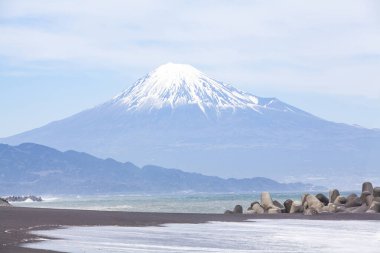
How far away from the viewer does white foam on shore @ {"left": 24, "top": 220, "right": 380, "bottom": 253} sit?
28.3 m

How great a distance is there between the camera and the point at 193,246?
29234mm

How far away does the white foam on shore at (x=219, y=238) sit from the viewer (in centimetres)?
2831

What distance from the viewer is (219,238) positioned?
33.0 meters

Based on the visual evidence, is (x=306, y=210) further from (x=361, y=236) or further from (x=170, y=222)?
(x=361, y=236)

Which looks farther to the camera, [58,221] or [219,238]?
[58,221]

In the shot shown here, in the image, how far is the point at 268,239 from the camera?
1293 inches

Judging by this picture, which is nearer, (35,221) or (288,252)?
(288,252)

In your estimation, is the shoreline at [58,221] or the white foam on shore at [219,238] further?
the shoreline at [58,221]

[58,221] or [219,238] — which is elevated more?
[58,221]

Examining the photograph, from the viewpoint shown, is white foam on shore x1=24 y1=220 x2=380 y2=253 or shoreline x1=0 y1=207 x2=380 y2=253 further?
shoreline x1=0 y1=207 x2=380 y2=253

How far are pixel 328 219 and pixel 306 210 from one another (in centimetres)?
632

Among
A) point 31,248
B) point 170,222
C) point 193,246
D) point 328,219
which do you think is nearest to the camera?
point 31,248

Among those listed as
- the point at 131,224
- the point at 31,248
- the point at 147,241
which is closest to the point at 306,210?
the point at 131,224

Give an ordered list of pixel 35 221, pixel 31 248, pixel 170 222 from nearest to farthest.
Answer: pixel 31 248
pixel 35 221
pixel 170 222
